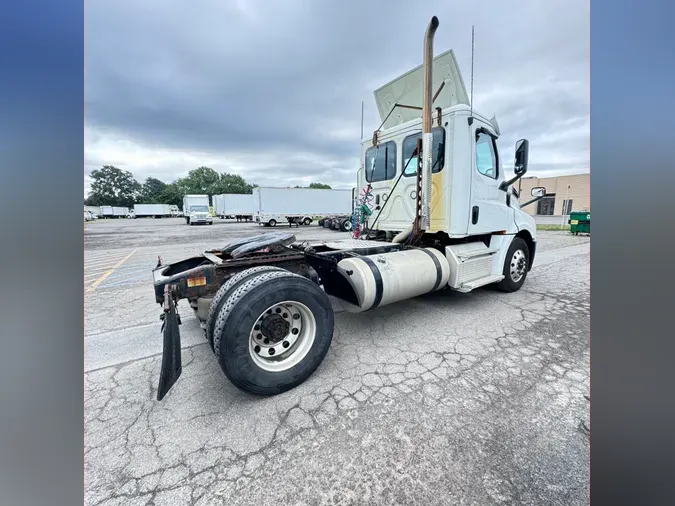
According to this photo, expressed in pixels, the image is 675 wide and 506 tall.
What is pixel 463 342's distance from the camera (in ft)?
11.2

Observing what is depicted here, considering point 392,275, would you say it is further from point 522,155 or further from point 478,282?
point 522,155

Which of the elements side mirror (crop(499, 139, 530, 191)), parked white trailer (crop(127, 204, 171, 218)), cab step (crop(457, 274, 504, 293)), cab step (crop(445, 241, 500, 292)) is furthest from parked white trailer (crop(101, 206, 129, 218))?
side mirror (crop(499, 139, 530, 191))

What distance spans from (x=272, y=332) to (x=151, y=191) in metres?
98.4

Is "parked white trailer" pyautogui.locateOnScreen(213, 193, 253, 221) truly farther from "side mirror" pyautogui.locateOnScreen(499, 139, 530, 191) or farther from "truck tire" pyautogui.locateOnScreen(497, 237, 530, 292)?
"side mirror" pyautogui.locateOnScreen(499, 139, 530, 191)

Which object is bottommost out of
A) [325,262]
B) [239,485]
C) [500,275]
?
[239,485]

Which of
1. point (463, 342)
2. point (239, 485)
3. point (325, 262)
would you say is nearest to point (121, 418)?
point (239, 485)

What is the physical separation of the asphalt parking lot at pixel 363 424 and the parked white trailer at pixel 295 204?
2244cm

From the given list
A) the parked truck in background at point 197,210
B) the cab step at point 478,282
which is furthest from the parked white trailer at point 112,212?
the cab step at point 478,282

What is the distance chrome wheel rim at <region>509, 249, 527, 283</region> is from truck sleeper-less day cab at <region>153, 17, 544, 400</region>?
19 millimetres

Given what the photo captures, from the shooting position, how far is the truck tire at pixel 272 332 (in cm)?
226

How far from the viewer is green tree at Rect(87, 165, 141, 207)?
229 ft

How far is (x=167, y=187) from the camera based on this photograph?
78.4 metres
